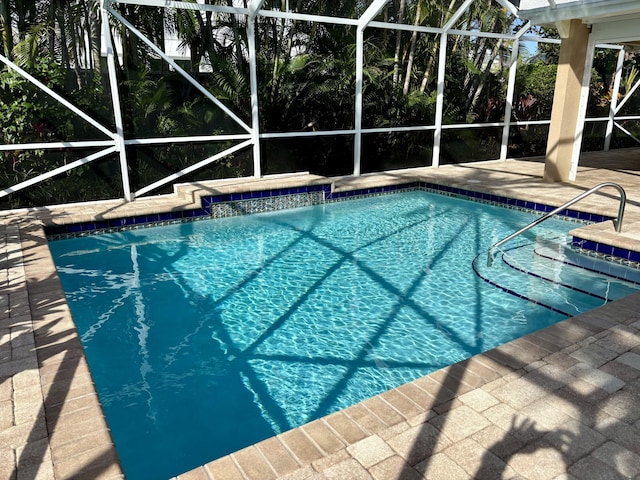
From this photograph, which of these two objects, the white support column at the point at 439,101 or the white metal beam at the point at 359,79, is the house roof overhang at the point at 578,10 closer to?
the white support column at the point at 439,101

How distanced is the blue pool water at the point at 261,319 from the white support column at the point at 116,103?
1220 mm

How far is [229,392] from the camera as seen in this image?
3.71 meters

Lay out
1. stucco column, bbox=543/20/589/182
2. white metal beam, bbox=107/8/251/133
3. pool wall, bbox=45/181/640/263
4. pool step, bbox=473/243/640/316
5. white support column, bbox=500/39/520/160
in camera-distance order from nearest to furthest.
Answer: pool step, bbox=473/243/640/316
pool wall, bbox=45/181/640/263
white metal beam, bbox=107/8/251/133
stucco column, bbox=543/20/589/182
white support column, bbox=500/39/520/160

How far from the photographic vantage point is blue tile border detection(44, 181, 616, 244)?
7.48m

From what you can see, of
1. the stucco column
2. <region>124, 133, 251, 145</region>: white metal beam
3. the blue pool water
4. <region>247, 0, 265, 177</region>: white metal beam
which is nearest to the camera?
the blue pool water

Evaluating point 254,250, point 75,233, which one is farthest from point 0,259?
point 254,250

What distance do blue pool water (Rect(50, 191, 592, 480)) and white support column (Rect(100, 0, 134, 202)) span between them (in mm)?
1220

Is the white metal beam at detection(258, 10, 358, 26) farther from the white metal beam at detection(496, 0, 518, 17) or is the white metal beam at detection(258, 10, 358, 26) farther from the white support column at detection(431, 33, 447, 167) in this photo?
the white metal beam at detection(496, 0, 518, 17)

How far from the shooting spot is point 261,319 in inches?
191

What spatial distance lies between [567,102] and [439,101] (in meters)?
2.98

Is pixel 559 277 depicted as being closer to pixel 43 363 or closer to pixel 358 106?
pixel 43 363

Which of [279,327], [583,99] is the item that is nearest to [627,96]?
[583,99]

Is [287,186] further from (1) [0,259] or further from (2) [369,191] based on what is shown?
(1) [0,259]

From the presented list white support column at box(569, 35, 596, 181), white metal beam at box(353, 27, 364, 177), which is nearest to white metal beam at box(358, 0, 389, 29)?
white metal beam at box(353, 27, 364, 177)
